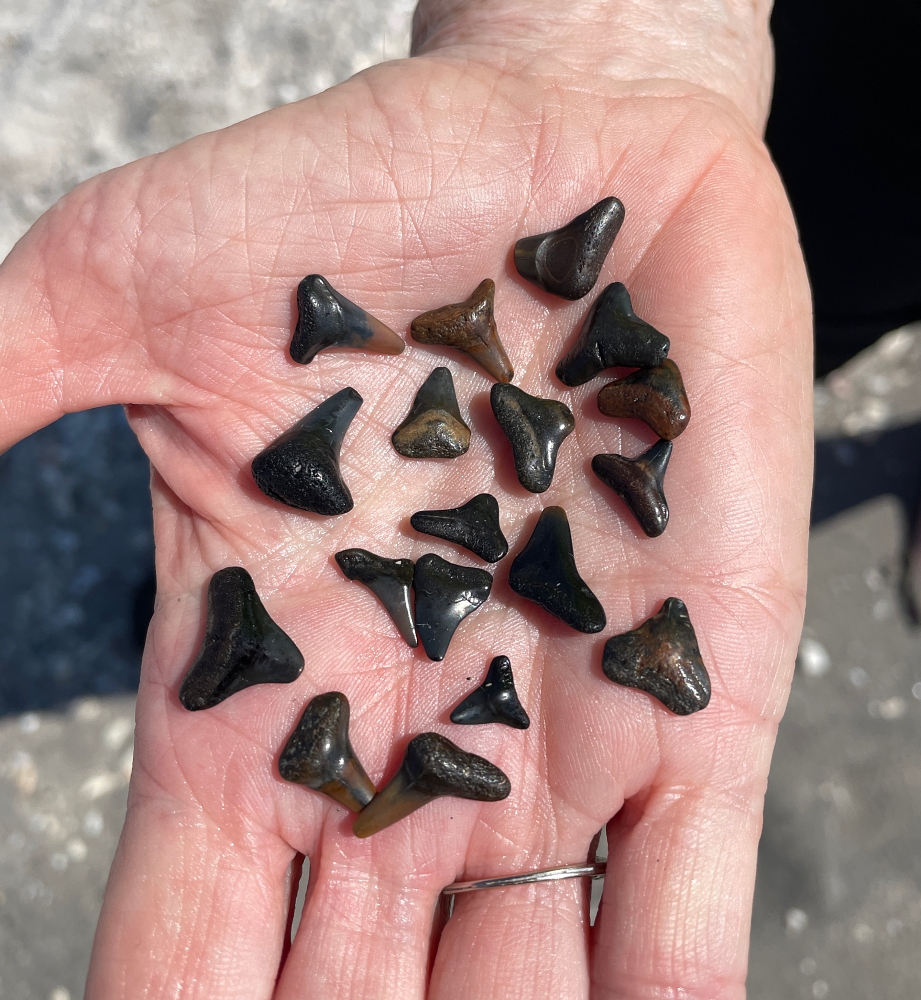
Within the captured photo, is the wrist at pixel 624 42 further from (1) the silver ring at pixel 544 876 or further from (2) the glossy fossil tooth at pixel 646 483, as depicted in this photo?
(1) the silver ring at pixel 544 876

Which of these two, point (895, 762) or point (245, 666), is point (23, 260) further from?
point (895, 762)

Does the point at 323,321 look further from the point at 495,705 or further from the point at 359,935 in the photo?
the point at 359,935

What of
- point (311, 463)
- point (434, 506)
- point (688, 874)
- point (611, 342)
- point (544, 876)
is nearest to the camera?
point (688, 874)

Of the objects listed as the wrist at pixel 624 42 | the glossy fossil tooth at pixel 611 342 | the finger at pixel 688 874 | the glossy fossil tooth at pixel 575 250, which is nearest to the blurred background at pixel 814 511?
the wrist at pixel 624 42

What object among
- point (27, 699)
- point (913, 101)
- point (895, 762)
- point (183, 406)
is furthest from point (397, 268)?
point (895, 762)

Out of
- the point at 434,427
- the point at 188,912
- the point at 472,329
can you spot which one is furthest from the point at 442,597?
the point at 188,912

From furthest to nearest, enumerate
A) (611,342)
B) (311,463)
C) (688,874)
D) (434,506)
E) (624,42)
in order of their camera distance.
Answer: (624,42)
(434,506)
(611,342)
(311,463)
(688,874)

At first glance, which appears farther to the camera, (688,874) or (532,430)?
(532,430)
